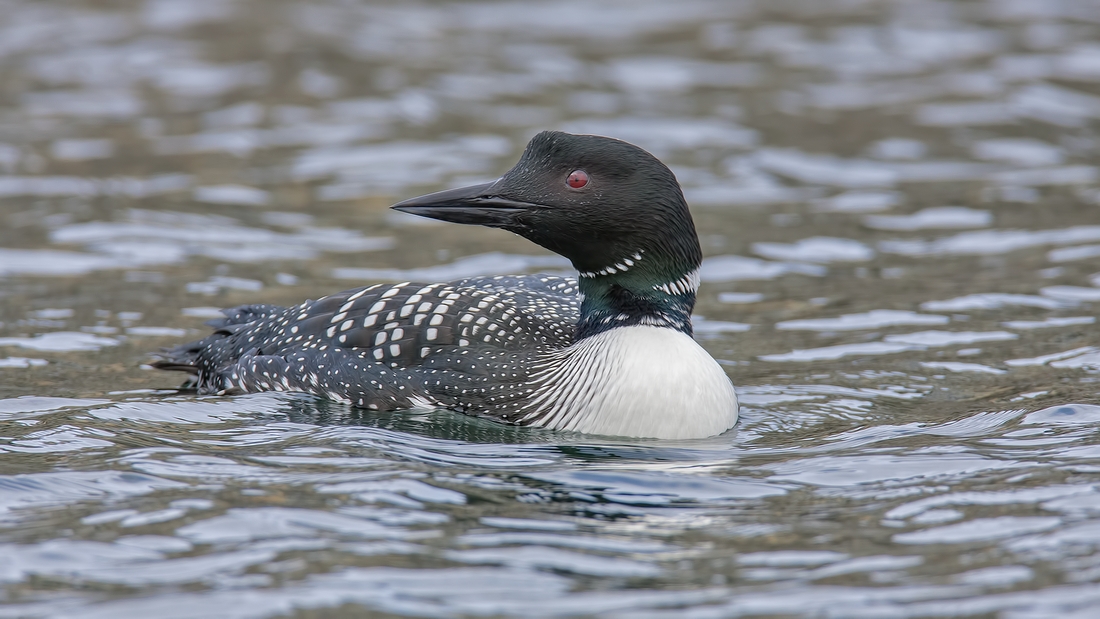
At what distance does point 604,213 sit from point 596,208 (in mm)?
36

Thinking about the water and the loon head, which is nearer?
the water

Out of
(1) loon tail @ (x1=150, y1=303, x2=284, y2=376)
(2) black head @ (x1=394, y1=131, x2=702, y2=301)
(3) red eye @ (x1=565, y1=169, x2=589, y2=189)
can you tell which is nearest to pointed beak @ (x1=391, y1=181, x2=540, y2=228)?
(2) black head @ (x1=394, y1=131, x2=702, y2=301)

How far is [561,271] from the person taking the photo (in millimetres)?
8258

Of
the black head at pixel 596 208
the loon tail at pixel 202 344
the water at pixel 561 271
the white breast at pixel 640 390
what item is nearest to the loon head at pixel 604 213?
the black head at pixel 596 208

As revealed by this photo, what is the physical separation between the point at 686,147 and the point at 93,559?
769 centimetres

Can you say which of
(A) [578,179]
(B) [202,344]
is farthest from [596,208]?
(B) [202,344]

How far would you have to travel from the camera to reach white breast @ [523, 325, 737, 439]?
199 inches

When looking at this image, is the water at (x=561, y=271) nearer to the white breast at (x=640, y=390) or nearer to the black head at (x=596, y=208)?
the white breast at (x=640, y=390)

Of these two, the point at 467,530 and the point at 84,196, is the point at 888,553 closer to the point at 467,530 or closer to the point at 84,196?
the point at 467,530

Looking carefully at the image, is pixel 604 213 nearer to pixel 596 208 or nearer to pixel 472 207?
pixel 596 208

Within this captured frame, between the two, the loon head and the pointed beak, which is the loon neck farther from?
the pointed beak

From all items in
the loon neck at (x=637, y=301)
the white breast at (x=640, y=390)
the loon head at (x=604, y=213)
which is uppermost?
the loon head at (x=604, y=213)

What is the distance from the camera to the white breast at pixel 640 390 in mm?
5066

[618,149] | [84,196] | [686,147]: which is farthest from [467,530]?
[686,147]
